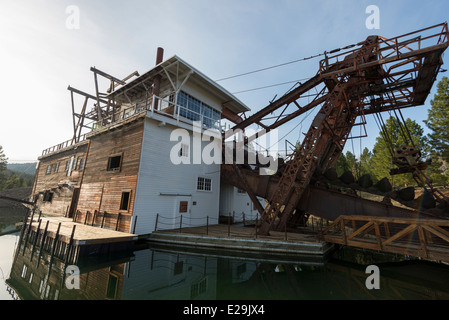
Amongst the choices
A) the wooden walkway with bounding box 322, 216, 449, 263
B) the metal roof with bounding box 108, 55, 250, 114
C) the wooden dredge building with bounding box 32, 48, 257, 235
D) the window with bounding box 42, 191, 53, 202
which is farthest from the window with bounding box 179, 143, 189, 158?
the window with bounding box 42, 191, 53, 202

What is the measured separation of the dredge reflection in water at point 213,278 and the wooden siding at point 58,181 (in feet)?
35.6

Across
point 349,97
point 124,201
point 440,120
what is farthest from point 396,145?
point 124,201

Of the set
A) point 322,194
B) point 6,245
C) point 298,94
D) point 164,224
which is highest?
point 298,94

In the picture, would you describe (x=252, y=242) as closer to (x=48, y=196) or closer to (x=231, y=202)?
(x=231, y=202)

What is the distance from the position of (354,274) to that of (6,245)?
19.1m

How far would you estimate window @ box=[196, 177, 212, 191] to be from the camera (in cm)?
1541

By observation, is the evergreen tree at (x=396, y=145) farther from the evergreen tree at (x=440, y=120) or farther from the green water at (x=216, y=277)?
the green water at (x=216, y=277)

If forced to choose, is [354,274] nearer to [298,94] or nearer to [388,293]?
[388,293]

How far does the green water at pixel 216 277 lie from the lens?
612 centimetres

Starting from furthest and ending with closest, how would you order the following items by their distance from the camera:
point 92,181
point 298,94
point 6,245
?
point 92,181 < point 298,94 < point 6,245

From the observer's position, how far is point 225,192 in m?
18.9

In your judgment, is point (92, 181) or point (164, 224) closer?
point (164, 224)

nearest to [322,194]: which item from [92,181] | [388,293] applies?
[388,293]

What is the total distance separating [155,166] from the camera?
42.6 ft
